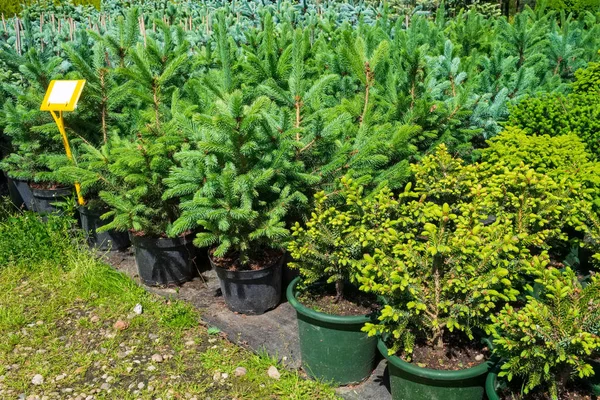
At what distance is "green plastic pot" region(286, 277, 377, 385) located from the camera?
2889 mm

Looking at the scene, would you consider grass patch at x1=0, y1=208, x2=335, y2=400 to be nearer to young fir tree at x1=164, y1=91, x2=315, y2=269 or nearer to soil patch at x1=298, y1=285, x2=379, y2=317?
soil patch at x1=298, y1=285, x2=379, y2=317

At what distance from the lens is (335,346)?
295cm

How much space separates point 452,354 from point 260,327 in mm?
1393

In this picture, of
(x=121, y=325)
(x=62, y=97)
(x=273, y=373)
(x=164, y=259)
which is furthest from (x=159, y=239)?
(x=273, y=373)

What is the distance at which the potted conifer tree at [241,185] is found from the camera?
125 inches

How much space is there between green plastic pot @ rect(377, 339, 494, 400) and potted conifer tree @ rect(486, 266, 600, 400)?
119 millimetres

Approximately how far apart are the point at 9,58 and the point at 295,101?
113 inches

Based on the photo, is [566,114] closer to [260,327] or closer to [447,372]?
[447,372]

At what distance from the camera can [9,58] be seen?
4770 mm

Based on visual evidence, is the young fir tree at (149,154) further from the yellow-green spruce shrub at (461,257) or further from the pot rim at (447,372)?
the pot rim at (447,372)

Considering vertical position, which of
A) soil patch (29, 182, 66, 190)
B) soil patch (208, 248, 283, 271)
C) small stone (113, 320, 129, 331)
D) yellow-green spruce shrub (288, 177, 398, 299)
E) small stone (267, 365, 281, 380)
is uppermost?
yellow-green spruce shrub (288, 177, 398, 299)

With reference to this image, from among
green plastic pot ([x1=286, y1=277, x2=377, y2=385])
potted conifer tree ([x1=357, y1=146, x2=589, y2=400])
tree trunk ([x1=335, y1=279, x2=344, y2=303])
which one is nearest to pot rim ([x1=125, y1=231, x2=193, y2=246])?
green plastic pot ([x1=286, y1=277, x2=377, y2=385])

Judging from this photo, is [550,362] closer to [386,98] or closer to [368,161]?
[368,161]

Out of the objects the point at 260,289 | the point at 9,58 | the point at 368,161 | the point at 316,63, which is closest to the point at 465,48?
the point at 316,63
